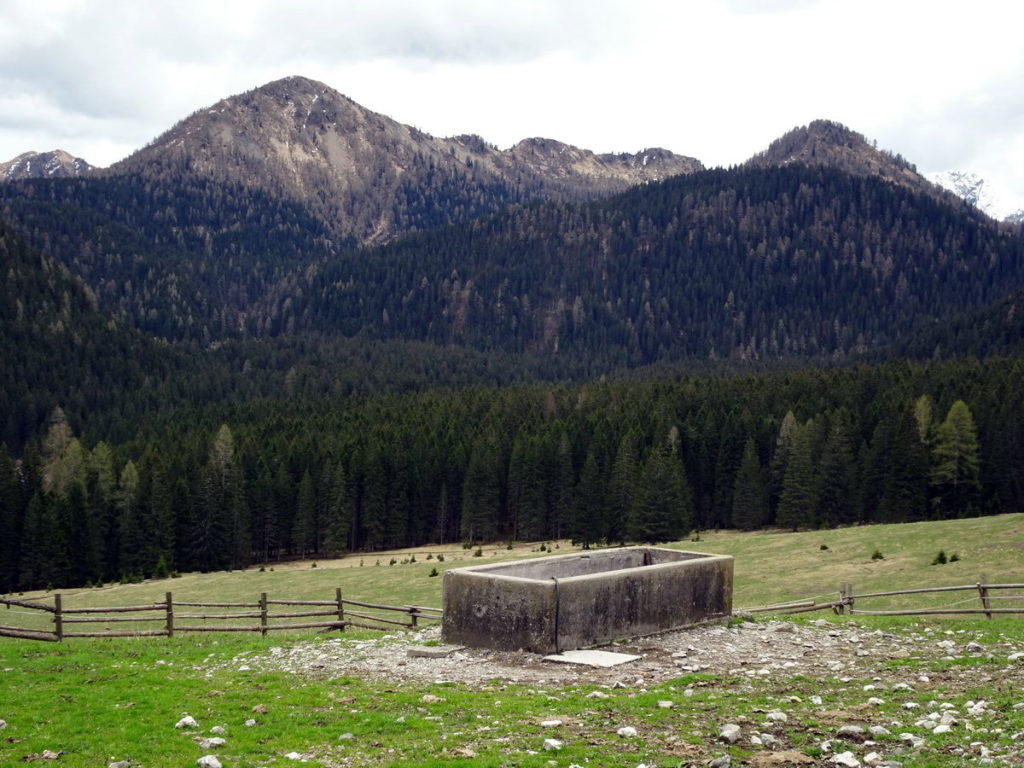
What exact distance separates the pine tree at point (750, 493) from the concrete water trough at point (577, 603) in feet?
263

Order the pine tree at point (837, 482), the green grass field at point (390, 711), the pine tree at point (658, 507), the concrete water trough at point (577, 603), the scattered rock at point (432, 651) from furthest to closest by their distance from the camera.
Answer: the pine tree at point (837, 482)
the pine tree at point (658, 507)
the scattered rock at point (432, 651)
the concrete water trough at point (577, 603)
the green grass field at point (390, 711)

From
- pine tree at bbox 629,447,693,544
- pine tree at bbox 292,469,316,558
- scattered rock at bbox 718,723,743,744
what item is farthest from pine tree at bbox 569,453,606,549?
scattered rock at bbox 718,723,743,744

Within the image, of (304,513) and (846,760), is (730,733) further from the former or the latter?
(304,513)

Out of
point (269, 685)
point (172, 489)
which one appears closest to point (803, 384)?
point (172, 489)

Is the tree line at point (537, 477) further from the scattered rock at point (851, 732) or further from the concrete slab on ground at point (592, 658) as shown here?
the scattered rock at point (851, 732)

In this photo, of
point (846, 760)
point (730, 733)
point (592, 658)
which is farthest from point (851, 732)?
point (592, 658)

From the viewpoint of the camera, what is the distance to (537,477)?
372ft

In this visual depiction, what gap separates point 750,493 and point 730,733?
307 feet

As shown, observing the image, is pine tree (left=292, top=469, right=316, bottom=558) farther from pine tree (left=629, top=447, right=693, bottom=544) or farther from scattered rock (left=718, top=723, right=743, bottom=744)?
→ scattered rock (left=718, top=723, right=743, bottom=744)

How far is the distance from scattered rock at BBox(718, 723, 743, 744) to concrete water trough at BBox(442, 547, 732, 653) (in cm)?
812

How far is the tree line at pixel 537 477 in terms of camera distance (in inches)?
3807

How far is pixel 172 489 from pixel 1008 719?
104930 mm

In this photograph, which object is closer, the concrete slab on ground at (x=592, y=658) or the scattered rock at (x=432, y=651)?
the concrete slab on ground at (x=592, y=658)

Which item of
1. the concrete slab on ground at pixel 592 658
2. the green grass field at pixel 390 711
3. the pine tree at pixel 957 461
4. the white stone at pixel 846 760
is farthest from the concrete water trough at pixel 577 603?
the pine tree at pixel 957 461
